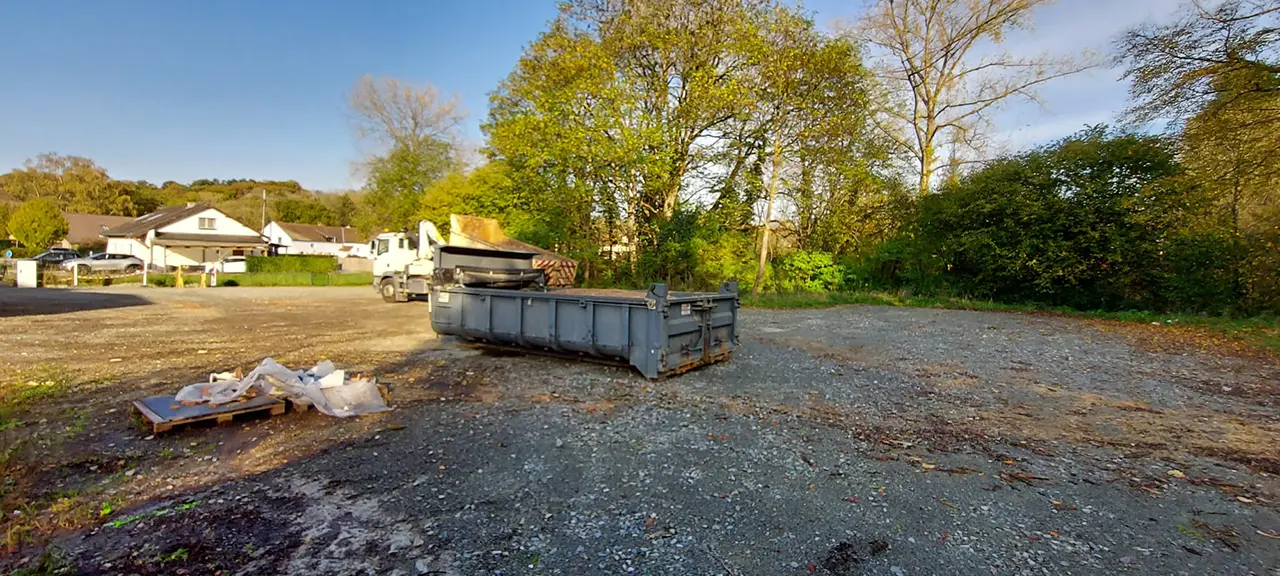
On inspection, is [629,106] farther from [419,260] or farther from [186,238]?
[186,238]

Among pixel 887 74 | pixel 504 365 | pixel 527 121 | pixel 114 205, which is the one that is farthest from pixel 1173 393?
pixel 114 205

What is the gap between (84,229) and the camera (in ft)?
154

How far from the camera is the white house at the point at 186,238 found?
37875 mm

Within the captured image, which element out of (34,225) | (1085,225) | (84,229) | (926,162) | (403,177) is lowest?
(1085,225)

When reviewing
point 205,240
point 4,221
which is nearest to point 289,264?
point 205,240

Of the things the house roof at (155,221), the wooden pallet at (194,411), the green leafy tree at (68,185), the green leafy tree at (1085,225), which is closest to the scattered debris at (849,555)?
the wooden pallet at (194,411)

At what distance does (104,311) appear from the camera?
43.1 ft

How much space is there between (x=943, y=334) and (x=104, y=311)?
18309mm

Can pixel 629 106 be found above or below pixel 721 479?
above

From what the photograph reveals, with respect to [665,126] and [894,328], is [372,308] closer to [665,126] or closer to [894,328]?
[665,126]

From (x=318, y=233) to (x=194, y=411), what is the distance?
6159 centimetres

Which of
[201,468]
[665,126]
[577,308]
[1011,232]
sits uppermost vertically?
[665,126]

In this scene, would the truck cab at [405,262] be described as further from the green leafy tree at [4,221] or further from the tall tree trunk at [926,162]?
the green leafy tree at [4,221]

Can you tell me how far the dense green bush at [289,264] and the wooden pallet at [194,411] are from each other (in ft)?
99.6
